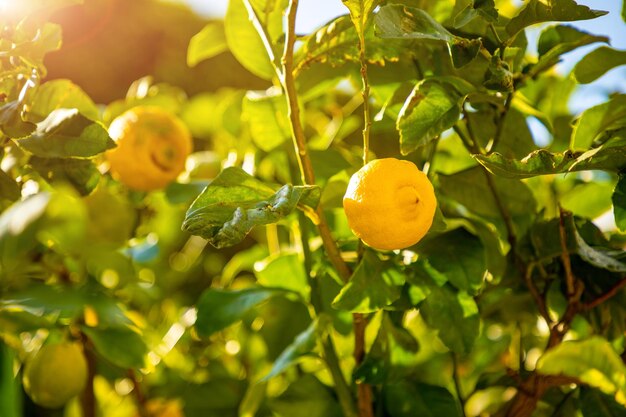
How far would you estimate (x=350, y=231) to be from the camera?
695 millimetres

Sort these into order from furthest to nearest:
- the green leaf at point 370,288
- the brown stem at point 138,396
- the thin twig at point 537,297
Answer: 1. the brown stem at point 138,396
2. the thin twig at point 537,297
3. the green leaf at point 370,288

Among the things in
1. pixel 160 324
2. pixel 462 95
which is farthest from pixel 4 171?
pixel 160 324

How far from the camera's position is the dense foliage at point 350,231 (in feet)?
1.58

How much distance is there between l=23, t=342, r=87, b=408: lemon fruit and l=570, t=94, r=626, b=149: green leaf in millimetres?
598

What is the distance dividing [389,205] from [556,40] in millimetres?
259

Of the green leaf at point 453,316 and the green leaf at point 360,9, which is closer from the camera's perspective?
the green leaf at point 360,9

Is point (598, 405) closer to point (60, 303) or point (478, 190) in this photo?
point (478, 190)

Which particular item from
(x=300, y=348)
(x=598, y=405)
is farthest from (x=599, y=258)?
(x=300, y=348)

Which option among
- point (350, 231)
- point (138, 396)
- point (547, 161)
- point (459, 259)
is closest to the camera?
point (547, 161)

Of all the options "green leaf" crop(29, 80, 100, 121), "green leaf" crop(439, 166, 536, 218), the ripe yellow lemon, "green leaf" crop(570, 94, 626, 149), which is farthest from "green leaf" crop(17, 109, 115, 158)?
"green leaf" crop(570, 94, 626, 149)

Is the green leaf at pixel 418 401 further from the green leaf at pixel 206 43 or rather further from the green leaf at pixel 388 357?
the green leaf at pixel 206 43

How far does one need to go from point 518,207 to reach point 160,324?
0.65m

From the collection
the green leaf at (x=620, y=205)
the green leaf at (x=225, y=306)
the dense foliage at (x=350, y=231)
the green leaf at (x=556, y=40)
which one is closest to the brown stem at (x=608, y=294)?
the dense foliage at (x=350, y=231)

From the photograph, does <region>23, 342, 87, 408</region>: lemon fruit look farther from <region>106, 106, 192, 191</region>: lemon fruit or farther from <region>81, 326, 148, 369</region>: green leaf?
<region>106, 106, 192, 191</region>: lemon fruit
